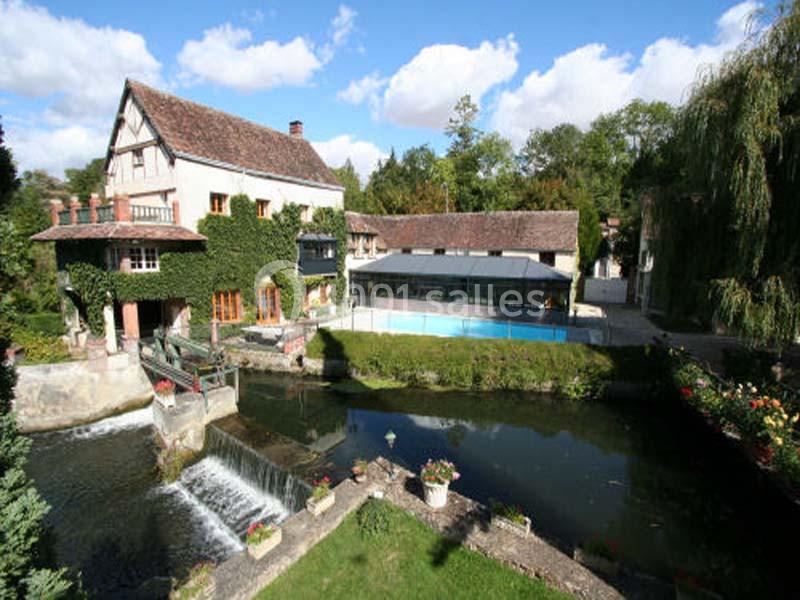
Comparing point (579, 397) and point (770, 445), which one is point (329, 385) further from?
point (770, 445)

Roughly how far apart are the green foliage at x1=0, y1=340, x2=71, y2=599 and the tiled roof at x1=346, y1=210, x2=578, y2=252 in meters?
25.4

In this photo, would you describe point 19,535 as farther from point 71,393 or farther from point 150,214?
point 150,214

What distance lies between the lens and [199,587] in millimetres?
5742

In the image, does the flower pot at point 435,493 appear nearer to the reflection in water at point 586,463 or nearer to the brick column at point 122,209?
the reflection in water at point 586,463

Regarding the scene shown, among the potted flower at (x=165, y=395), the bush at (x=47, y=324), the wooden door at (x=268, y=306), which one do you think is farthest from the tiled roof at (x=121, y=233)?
the potted flower at (x=165, y=395)

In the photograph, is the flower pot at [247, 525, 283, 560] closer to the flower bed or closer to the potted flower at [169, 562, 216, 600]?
the potted flower at [169, 562, 216, 600]

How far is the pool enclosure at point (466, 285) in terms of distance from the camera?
24.2 meters

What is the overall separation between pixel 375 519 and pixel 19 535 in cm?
501

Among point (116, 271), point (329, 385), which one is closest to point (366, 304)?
point (329, 385)

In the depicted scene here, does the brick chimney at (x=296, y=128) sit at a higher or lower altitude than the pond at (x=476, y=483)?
higher

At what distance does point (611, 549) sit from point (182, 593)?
6315 millimetres

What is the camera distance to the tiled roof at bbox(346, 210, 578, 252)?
1088 inches

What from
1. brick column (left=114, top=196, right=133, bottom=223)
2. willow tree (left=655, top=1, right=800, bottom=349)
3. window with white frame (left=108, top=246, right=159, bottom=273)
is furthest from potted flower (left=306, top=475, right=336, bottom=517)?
brick column (left=114, top=196, right=133, bottom=223)

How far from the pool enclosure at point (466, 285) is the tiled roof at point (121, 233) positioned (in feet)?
41.9
